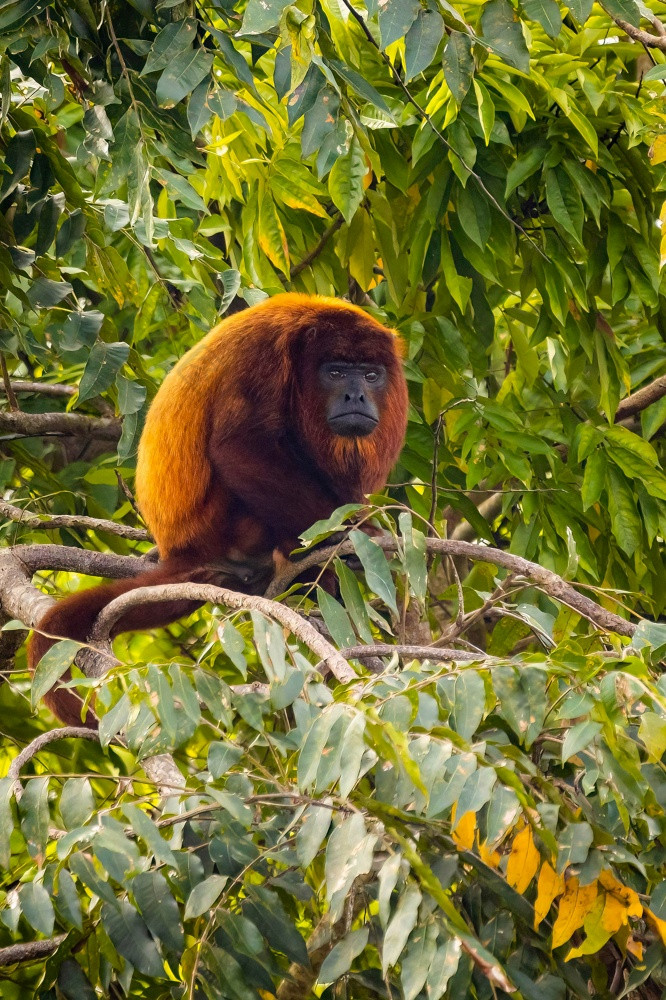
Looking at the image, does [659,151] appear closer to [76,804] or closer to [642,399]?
[642,399]

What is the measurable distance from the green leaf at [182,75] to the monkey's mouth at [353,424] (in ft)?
4.36

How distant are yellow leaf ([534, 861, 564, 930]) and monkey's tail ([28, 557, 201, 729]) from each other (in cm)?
156

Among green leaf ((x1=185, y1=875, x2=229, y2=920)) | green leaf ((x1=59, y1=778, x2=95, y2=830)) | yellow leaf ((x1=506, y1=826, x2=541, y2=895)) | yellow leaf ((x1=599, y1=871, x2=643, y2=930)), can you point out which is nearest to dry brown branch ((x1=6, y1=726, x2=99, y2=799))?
green leaf ((x1=59, y1=778, x2=95, y2=830))

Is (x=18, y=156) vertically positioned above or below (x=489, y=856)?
above

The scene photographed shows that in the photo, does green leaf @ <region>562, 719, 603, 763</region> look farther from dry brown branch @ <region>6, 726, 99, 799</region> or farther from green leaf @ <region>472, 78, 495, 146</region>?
green leaf @ <region>472, 78, 495, 146</region>

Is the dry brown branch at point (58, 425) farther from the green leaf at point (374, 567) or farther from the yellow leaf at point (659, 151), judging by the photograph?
the yellow leaf at point (659, 151)

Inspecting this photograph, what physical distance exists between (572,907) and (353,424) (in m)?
2.06

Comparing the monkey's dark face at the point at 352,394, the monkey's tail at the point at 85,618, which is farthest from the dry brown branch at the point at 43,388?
the monkey's dark face at the point at 352,394

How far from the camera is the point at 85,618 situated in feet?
9.93

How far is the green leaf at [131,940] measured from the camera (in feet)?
5.41

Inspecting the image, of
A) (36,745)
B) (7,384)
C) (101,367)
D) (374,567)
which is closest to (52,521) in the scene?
(7,384)

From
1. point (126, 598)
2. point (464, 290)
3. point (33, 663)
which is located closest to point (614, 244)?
point (464, 290)

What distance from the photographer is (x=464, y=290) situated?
11.8 feet

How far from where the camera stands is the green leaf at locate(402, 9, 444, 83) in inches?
83.0
